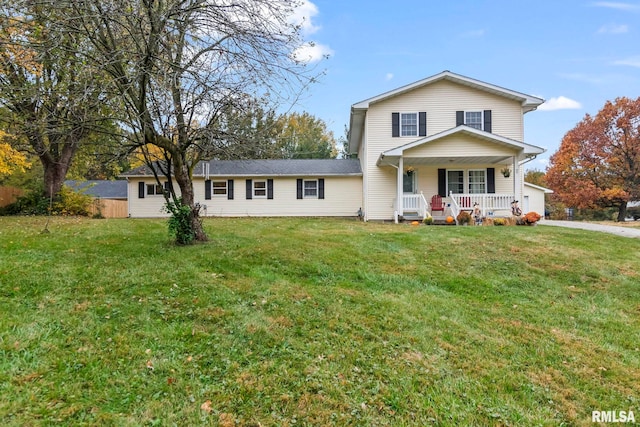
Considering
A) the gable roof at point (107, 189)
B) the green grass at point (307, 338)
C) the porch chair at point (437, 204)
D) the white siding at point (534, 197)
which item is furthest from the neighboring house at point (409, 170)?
the gable roof at point (107, 189)

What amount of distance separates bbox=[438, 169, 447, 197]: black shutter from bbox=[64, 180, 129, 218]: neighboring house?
54.1 ft

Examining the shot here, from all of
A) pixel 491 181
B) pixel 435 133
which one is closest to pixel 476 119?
pixel 435 133

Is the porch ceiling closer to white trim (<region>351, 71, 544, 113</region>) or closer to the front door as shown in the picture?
the front door

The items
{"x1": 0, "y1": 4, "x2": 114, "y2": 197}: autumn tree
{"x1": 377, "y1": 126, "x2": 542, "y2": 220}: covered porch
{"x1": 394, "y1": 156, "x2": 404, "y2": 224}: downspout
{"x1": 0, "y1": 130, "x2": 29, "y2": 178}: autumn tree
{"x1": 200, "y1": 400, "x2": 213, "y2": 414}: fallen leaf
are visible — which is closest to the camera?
{"x1": 200, "y1": 400, "x2": 213, "y2": 414}: fallen leaf

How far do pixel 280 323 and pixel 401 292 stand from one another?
2.07m

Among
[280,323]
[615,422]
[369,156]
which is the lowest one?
[615,422]

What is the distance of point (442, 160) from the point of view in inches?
544

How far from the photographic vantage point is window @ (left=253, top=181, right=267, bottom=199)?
57.7ft

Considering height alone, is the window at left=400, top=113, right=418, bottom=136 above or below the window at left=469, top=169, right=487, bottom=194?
above

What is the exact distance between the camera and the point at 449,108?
1452 centimetres

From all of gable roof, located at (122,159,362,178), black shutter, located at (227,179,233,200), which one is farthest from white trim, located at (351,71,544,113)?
black shutter, located at (227,179,233,200)

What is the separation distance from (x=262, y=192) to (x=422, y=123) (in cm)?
852

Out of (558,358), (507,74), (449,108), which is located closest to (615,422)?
(558,358)

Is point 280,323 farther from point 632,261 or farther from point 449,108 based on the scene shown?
point 449,108
